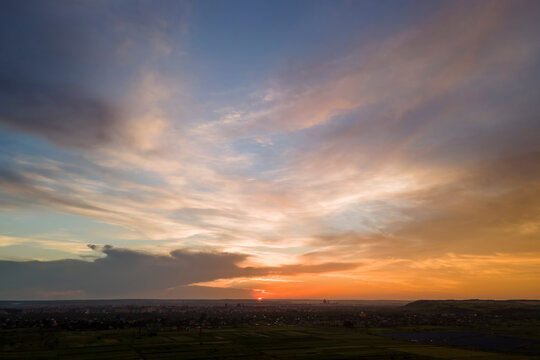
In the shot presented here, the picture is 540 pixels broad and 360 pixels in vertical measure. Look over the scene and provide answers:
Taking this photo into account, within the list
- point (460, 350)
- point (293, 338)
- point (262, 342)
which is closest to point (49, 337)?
point (262, 342)

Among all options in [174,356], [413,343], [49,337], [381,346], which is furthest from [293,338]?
[49,337]

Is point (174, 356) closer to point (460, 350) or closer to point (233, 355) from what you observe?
point (233, 355)

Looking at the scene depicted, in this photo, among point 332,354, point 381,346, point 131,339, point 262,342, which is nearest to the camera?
point 332,354

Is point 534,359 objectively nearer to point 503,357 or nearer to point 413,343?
point 503,357

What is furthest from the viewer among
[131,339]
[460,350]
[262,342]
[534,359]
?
[131,339]

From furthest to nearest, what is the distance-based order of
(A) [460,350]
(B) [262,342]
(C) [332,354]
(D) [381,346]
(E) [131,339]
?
(E) [131,339] < (B) [262,342] < (D) [381,346] < (A) [460,350] < (C) [332,354]

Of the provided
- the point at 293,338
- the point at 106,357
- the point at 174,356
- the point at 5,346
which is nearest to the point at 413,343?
the point at 293,338

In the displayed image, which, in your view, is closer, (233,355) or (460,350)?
(233,355)

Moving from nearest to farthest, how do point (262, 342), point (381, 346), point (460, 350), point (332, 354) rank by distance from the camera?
1. point (332, 354)
2. point (460, 350)
3. point (381, 346)
4. point (262, 342)

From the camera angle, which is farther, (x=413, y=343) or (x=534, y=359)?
(x=413, y=343)
